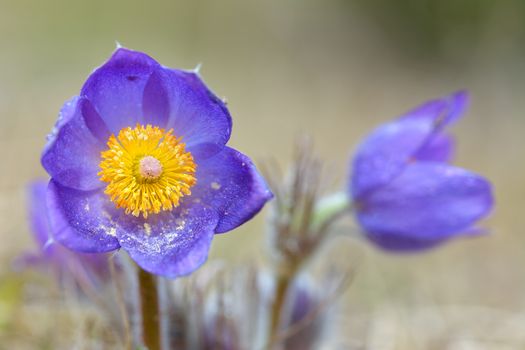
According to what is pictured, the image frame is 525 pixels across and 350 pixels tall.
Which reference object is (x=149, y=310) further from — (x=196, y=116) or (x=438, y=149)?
(x=438, y=149)

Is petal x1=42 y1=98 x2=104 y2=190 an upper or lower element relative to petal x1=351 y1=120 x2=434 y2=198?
lower

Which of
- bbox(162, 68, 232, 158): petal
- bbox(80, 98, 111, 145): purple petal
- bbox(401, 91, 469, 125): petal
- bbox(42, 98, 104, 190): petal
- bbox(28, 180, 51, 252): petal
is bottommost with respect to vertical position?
bbox(28, 180, 51, 252): petal

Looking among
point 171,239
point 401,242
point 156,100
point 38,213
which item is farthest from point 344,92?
point 171,239

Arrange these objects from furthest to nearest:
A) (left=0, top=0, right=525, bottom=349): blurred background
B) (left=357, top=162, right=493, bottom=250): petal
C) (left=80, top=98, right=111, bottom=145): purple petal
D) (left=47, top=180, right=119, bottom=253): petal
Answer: (left=0, top=0, right=525, bottom=349): blurred background < (left=357, top=162, right=493, bottom=250): petal < (left=80, top=98, right=111, bottom=145): purple petal < (left=47, top=180, right=119, bottom=253): petal

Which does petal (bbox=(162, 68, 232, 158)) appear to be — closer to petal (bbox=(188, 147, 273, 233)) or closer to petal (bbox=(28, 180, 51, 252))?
petal (bbox=(188, 147, 273, 233))

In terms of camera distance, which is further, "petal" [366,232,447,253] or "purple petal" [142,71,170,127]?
"petal" [366,232,447,253]

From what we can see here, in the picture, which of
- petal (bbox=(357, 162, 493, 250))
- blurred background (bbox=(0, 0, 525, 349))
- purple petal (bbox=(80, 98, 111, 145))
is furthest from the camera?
blurred background (bbox=(0, 0, 525, 349))

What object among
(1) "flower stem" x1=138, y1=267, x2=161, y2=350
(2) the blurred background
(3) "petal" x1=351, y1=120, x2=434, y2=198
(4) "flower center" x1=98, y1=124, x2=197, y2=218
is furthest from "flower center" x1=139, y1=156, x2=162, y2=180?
(2) the blurred background

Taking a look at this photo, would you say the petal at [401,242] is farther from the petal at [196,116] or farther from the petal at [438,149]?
the petal at [196,116]
